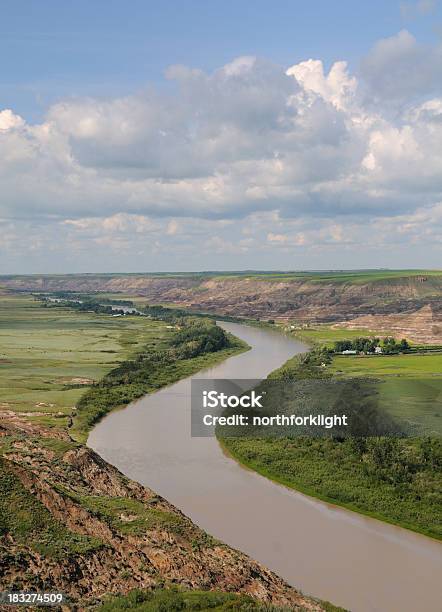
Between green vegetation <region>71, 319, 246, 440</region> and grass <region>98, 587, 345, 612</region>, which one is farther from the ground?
grass <region>98, 587, 345, 612</region>

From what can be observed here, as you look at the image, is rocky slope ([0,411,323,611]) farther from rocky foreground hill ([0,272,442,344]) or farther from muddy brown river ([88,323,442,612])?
rocky foreground hill ([0,272,442,344])

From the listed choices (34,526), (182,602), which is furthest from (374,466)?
(34,526)

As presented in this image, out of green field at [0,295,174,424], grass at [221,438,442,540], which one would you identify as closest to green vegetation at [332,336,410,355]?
green field at [0,295,174,424]

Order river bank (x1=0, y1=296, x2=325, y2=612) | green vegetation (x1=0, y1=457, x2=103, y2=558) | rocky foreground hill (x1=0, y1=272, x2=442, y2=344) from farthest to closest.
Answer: rocky foreground hill (x1=0, y1=272, x2=442, y2=344)
green vegetation (x1=0, y1=457, x2=103, y2=558)
river bank (x1=0, y1=296, x2=325, y2=612)

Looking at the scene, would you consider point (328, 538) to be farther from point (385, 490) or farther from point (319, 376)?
point (319, 376)

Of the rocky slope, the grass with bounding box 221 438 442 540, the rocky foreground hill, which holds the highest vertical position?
the rocky foreground hill

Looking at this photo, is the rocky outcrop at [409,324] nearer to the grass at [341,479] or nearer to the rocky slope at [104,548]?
the grass at [341,479]

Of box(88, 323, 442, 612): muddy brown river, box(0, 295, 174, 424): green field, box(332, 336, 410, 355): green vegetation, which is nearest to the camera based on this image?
box(88, 323, 442, 612): muddy brown river

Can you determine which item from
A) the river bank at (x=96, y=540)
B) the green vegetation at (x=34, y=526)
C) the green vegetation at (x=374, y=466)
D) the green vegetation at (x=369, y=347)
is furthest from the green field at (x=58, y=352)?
the green vegetation at (x=369, y=347)
